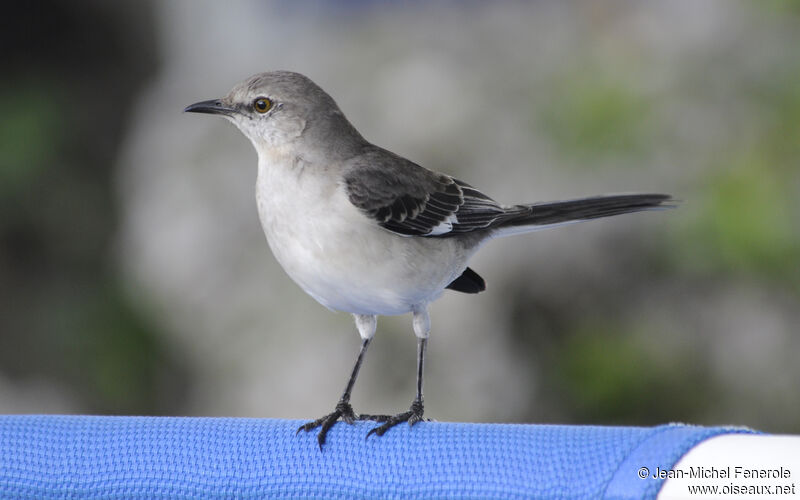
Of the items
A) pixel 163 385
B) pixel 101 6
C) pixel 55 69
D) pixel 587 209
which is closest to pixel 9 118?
pixel 55 69

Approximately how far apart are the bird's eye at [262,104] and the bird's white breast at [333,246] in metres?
0.08

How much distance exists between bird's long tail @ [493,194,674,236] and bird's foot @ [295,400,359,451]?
458 mm

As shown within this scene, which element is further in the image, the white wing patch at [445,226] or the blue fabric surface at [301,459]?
the white wing patch at [445,226]

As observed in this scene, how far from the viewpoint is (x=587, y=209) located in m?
1.57

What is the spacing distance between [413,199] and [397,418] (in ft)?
1.37

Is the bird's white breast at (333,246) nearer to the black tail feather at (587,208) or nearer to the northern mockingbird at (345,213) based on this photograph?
the northern mockingbird at (345,213)

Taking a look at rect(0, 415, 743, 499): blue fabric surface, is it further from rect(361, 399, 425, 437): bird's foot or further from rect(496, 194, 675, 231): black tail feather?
rect(496, 194, 675, 231): black tail feather

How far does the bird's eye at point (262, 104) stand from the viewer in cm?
150

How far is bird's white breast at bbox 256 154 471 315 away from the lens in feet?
4.70

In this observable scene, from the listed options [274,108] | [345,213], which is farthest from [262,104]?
[345,213]

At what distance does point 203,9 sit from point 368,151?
3299mm

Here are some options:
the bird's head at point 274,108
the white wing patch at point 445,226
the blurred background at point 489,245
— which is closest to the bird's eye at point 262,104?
the bird's head at point 274,108

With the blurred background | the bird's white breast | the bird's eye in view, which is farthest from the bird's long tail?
the blurred background

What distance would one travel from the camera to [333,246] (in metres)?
1.43
